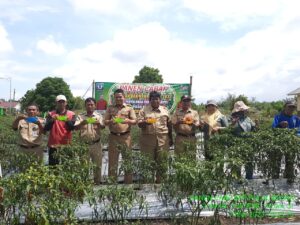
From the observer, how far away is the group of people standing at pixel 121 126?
5.49 meters

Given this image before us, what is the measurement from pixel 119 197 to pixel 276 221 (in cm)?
211

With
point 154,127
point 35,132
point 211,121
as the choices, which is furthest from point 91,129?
point 211,121

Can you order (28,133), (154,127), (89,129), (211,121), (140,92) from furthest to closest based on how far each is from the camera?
(140,92) → (211,121) → (154,127) → (89,129) → (28,133)

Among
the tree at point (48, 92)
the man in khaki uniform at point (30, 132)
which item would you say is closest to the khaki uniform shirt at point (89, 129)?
the man in khaki uniform at point (30, 132)

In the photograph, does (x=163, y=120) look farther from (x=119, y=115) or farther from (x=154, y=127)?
(x=119, y=115)

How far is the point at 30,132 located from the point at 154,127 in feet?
6.11

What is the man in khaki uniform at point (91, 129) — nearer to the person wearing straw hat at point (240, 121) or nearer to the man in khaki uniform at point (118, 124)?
the man in khaki uniform at point (118, 124)

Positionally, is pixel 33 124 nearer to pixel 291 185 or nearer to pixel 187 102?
pixel 187 102

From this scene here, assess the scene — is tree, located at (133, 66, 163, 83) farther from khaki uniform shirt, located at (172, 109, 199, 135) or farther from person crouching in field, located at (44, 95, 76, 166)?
person crouching in field, located at (44, 95, 76, 166)

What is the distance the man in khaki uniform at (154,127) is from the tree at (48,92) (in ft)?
103

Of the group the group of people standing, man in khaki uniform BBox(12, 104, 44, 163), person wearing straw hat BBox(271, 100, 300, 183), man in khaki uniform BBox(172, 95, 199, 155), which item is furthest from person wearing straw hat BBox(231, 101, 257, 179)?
man in khaki uniform BBox(12, 104, 44, 163)

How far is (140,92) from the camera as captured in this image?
12.9 metres

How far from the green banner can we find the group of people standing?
652 centimetres

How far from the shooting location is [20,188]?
297cm
